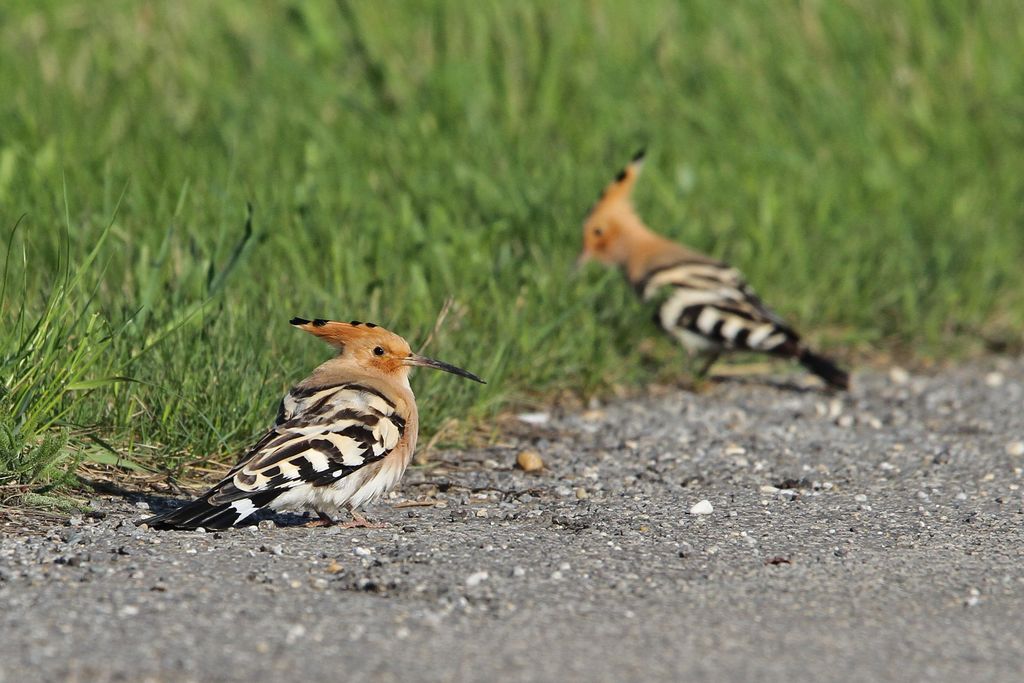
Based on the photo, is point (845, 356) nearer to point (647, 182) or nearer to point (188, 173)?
point (647, 182)

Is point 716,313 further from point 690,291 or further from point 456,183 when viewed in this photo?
point 456,183

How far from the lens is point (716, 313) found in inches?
250

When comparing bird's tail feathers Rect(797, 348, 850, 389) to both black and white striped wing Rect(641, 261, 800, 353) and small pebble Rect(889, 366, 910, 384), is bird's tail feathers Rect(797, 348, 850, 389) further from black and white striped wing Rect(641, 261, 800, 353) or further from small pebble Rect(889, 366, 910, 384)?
small pebble Rect(889, 366, 910, 384)

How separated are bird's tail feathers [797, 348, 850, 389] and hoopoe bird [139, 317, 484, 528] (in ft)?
6.57

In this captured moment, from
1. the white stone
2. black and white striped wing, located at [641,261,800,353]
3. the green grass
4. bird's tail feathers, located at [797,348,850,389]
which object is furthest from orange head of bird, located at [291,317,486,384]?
the white stone

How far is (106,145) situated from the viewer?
6805 mm

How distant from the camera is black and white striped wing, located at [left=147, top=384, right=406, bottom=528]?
387cm

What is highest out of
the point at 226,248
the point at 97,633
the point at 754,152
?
the point at 754,152

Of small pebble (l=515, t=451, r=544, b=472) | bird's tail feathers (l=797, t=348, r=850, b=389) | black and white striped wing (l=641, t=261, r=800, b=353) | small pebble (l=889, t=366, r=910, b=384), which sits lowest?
small pebble (l=515, t=451, r=544, b=472)

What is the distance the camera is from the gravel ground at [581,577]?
3.04m

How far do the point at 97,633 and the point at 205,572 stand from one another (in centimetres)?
47

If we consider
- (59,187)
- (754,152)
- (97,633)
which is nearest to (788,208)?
(754,152)

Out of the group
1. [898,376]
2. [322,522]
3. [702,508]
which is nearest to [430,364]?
[322,522]

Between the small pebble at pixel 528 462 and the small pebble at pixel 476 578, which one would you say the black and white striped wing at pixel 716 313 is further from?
the small pebble at pixel 476 578
